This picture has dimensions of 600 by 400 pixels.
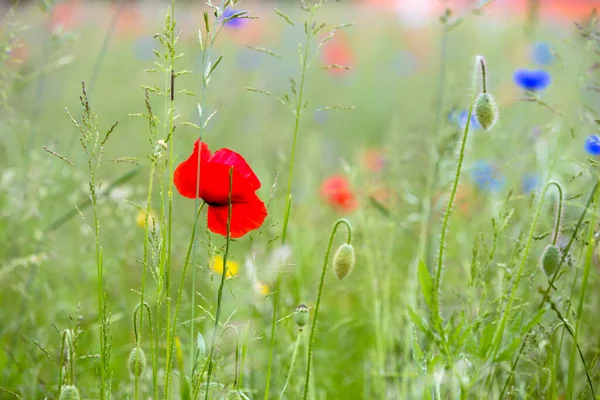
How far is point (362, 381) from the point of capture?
2246 millimetres

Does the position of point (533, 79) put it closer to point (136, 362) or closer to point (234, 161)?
point (234, 161)

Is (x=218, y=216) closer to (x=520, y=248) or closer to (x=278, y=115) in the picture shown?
(x=520, y=248)

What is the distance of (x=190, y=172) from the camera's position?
125 cm

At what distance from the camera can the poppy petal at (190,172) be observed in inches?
48.6

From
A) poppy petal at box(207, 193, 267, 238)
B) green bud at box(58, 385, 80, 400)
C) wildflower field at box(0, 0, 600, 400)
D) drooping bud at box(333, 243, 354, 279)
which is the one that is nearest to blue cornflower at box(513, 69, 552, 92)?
wildflower field at box(0, 0, 600, 400)

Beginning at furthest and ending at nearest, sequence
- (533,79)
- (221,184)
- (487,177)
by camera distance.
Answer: (533,79), (487,177), (221,184)

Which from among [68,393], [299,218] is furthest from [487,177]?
[68,393]

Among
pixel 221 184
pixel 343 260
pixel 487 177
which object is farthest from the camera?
pixel 487 177

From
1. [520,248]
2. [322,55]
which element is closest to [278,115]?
[322,55]

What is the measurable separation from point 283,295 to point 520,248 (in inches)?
30.1

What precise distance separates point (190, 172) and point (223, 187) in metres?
0.07

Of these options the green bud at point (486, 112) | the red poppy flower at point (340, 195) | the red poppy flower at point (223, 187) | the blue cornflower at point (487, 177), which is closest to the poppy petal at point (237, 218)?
the red poppy flower at point (223, 187)

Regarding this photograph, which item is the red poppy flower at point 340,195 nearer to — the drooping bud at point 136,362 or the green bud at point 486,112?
the green bud at point 486,112

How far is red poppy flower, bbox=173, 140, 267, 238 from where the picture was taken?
122 cm
